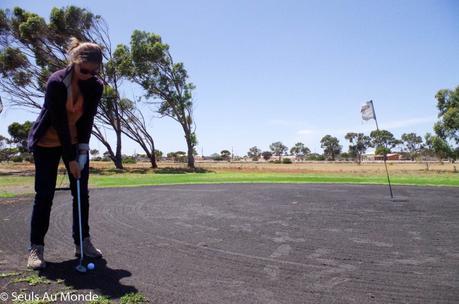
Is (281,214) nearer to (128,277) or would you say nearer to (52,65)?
(128,277)

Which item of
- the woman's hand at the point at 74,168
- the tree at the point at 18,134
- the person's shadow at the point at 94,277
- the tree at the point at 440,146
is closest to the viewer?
the person's shadow at the point at 94,277

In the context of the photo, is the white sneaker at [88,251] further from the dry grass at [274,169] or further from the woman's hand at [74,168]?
the dry grass at [274,169]

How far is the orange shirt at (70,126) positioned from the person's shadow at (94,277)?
1.19 metres

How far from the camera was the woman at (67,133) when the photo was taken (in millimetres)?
3705

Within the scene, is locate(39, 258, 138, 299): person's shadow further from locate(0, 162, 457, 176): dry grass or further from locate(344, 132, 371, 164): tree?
locate(344, 132, 371, 164): tree

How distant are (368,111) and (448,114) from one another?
111 feet

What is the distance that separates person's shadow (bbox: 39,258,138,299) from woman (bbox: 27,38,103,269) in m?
0.17

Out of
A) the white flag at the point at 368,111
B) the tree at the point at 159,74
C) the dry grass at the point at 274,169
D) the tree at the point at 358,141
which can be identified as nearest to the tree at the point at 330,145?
the tree at the point at 358,141

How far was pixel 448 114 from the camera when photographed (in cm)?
4122

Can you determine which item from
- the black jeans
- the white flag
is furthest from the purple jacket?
the white flag

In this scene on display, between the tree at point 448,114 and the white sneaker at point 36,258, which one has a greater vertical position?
the tree at point 448,114

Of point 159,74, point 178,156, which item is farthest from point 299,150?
point 159,74

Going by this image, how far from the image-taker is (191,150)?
40281 mm

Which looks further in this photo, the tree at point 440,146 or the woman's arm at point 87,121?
the tree at point 440,146
